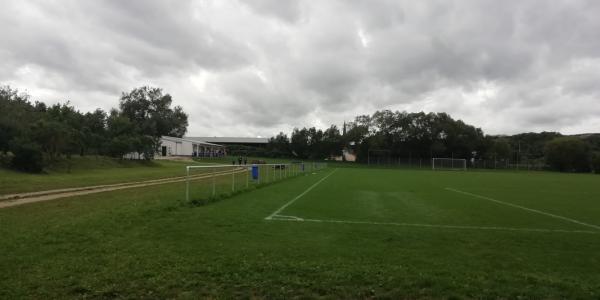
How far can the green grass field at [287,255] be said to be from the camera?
4.84 m

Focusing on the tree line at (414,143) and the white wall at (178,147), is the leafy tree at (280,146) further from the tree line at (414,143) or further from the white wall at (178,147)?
the white wall at (178,147)

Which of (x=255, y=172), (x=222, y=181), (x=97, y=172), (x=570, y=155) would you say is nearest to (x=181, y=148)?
(x=97, y=172)

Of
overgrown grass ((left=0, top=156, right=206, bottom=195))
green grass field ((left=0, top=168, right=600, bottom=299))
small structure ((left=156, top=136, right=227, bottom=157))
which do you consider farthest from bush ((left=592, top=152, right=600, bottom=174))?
green grass field ((left=0, top=168, right=600, bottom=299))

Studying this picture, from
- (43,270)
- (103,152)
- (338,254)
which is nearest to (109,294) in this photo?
(43,270)

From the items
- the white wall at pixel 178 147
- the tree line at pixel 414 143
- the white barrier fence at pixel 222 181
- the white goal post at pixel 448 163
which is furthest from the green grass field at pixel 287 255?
the tree line at pixel 414 143

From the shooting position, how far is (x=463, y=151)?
306 feet

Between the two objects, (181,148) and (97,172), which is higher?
(181,148)

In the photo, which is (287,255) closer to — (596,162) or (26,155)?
(26,155)

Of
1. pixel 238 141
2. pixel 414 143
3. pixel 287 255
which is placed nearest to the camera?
pixel 287 255

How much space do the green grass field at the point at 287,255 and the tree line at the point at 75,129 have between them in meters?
24.1

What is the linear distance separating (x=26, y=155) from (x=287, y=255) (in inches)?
1214

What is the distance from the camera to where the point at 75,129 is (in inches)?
1644

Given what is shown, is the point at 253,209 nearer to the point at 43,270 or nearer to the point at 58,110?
the point at 43,270

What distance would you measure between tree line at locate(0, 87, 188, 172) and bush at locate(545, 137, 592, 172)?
76.7 metres
